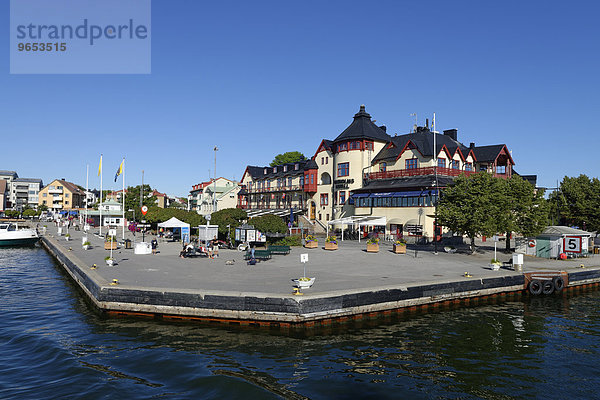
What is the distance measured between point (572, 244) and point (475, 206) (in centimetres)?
953

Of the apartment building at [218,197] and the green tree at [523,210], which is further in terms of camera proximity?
the apartment building at [218,197]

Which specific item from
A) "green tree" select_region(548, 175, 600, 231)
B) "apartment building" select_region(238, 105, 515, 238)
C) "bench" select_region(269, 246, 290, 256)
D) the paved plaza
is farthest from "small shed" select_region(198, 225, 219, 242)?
"green tree" select_region(548, 175, 600, 231)

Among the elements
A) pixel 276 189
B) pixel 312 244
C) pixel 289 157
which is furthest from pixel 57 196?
pixel 312 244

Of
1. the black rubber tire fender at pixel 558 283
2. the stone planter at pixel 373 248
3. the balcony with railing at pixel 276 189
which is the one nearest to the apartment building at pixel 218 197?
the balcony with railing at pixel 276 189

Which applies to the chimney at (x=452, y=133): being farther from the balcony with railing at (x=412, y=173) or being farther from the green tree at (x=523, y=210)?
the green tree at (x=523, y=210)

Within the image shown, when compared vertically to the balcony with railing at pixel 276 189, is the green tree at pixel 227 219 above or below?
below

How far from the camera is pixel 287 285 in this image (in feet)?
66.8

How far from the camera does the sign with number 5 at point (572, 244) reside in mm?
35312

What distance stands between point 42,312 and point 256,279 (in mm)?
11178

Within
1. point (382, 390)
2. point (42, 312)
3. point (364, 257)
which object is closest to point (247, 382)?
point (382, 390)

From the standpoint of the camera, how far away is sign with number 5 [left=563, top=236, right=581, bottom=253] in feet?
116

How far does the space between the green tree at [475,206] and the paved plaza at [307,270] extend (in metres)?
2.81

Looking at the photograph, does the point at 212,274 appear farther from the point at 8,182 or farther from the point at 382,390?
the point at 8,182

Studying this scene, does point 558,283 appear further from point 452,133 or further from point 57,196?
point 57,196
